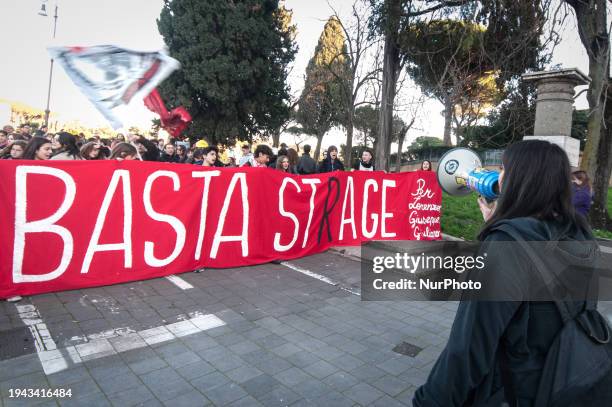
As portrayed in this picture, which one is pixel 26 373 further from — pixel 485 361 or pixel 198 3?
pixel 198 3

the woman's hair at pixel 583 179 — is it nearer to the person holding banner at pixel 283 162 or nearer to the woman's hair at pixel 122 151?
the person holding banner at pixel 283 162

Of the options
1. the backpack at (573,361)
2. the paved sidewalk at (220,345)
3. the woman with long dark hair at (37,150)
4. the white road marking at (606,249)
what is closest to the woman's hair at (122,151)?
the woman with long dark hair at (37,150)

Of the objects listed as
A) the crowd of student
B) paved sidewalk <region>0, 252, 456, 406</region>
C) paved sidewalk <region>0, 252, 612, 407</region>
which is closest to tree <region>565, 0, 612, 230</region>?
the crowd of student

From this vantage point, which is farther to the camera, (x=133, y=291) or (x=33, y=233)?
(x=133, y=291)

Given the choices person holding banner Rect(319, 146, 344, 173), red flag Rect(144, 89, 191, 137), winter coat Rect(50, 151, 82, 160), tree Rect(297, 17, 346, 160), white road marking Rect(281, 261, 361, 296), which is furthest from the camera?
tree Rect(297, 17, 346, 160)

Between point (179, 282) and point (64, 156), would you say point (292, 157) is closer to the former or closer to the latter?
point (179, 282)

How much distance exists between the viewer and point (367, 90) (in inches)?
619

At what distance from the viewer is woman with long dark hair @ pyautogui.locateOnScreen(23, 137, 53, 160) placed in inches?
203

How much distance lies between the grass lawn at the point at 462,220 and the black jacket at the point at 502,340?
22.3ft

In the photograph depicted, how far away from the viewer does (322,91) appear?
2816cm

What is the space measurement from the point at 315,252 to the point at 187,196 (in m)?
2.58

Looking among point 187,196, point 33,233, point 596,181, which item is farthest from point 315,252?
point 596,181

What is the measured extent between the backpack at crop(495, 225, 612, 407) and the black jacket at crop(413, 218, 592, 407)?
3cm

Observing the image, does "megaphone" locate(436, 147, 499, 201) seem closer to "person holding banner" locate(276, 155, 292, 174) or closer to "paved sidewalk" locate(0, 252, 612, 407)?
"paved sidewalk" locate(0, 252, 612, 407)
